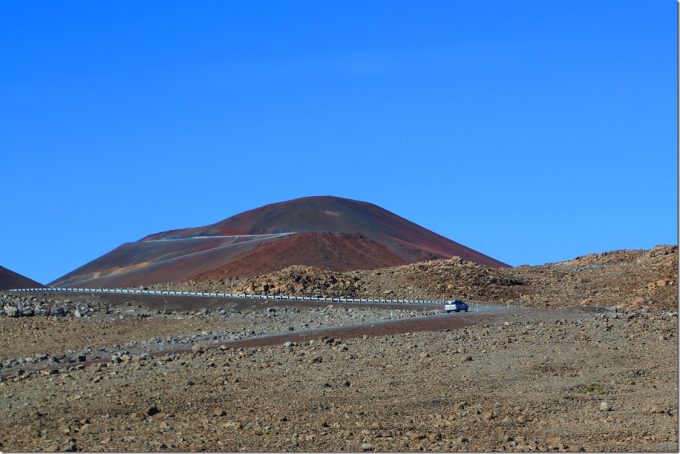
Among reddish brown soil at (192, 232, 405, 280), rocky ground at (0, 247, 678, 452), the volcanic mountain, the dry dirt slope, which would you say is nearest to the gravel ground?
rocky ground at (0, 247, 678, 452)

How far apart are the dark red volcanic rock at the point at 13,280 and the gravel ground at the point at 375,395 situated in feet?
119

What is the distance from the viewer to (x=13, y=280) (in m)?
70.8

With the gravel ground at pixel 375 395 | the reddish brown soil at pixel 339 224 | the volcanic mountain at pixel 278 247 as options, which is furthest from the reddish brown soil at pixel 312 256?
the gravel ground at pixel 375 395

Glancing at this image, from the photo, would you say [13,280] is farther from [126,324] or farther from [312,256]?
[126,324]

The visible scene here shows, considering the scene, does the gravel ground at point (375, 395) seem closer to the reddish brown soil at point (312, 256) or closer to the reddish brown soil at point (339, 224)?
the reddish brown soil at point (312, 256)

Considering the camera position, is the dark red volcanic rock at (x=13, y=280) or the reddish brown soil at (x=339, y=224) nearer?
the dark red volcanic rock at (x=13, y=280)

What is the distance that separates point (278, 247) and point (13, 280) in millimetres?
28950

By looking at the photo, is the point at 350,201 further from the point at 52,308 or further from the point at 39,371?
the point at 39,371

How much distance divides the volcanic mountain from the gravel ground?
2336 inches

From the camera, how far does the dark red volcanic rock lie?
226ft

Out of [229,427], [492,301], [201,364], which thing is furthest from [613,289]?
[229,427]

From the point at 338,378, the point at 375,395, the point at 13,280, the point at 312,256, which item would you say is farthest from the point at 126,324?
the point at 312,256

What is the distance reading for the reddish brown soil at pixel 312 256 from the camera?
91.0m

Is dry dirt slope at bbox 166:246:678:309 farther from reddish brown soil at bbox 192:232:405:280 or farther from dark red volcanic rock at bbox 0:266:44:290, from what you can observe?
reddish brown soil at bbox 192:232:405:280
